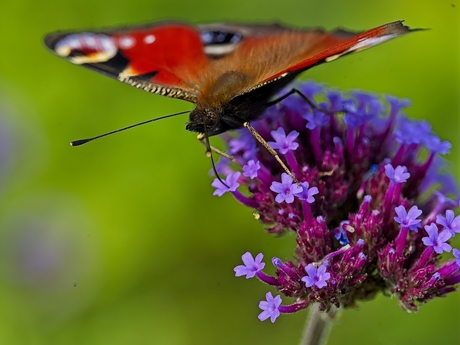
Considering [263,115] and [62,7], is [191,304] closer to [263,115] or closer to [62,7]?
[263,115]

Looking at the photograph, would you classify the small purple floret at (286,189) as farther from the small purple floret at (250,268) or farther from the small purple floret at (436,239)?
the small purple floret at (436,239)

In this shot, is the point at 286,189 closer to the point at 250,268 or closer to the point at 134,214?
the point at 250,268

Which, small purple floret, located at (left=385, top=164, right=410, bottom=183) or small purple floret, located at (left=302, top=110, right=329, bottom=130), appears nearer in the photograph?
small purple floret, located at (left=385, top=164, right=410, bottom=183)

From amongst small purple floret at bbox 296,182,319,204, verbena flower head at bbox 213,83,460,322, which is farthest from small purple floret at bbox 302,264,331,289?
small purple floret at bbox 296,182,319,204

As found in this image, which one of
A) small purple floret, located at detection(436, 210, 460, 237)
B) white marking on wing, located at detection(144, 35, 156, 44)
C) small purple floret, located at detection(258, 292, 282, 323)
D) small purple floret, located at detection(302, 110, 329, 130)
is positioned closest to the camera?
small purple floret, located at detection(258, 292, 282, 323)

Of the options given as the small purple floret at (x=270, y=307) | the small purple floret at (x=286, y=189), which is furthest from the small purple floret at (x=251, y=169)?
the small purple floret at (x=270, y=307)

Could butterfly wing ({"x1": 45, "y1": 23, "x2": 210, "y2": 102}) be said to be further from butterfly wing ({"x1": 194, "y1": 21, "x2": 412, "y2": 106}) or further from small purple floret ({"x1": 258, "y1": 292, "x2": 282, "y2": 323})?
small purple floret ({"x1": 258, "y1": 292, "x2": 282, "y2": 323})
